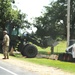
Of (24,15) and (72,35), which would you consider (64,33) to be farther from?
(24,15)

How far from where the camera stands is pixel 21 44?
113 feet

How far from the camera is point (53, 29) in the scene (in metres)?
54.0

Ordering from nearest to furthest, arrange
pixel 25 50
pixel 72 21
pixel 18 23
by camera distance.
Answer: pixel 25 50 → pixel 18 23 → pixel 72 21

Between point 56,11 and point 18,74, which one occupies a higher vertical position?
point 56,11

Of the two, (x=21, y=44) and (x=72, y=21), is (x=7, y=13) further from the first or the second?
(x=72, y=21)

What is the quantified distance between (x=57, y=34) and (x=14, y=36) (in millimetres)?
21709

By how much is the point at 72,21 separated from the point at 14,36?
18240 millimetres

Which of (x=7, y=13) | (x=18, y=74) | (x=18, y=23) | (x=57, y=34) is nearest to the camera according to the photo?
(x=18, y=74)

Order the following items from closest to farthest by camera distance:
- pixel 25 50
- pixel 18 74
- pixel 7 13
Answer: pixel 18 74, pixel 25 50, pixel 7 13

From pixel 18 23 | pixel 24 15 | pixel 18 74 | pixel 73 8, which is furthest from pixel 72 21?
pixel 18 74

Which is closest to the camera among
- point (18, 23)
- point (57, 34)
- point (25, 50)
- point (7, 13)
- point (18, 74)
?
point (18, 74)

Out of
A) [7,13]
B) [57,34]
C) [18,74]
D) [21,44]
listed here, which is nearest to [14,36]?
[21,44]

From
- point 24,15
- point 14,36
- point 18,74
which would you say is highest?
point 24,15

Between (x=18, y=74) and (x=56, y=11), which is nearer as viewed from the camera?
(x=18, y=74)
